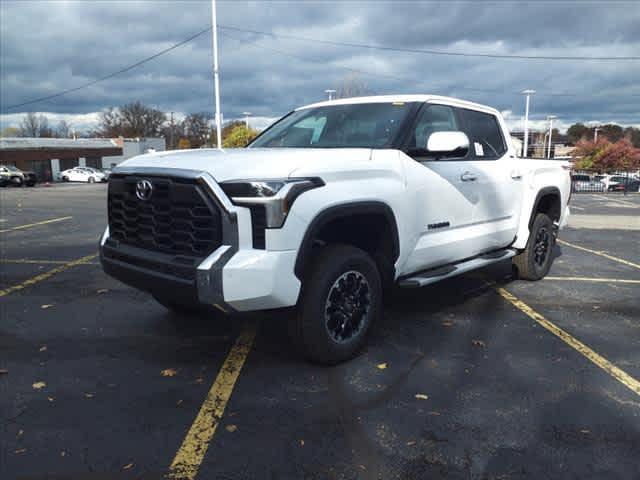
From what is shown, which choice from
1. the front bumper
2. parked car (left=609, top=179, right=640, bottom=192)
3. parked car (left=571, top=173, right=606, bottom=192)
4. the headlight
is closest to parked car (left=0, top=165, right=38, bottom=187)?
parked car (left=571, top=173, right=606, bottom=192)

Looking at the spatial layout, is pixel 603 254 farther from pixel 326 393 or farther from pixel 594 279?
pixel 326 393

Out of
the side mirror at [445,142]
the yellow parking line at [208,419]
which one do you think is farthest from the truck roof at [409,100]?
the yellow parking line at [208,419]

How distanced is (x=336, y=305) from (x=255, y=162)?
1.19 meters

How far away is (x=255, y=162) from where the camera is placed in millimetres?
3189

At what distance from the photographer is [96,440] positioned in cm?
280

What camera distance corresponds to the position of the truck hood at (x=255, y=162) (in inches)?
122

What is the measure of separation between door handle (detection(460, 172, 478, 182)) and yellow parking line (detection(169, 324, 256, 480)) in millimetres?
2368

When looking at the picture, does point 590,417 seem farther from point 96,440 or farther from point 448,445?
point 96,440

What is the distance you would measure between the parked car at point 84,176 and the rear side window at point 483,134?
41.7 meters

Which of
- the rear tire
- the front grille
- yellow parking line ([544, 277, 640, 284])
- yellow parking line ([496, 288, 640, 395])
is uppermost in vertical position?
the front grille

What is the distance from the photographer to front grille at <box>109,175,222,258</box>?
3117 mm

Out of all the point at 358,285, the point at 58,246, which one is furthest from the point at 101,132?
the point at 358,285

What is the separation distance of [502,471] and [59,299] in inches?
192

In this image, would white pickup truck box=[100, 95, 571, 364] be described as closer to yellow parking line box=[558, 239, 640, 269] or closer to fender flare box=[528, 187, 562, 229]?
fender flare box=[528, 187, 562, 229]
